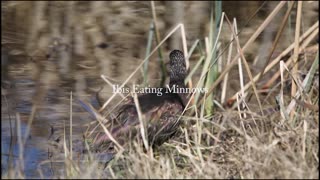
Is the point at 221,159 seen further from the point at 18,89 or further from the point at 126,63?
the point at 126,63

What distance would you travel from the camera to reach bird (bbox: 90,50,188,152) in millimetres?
4711

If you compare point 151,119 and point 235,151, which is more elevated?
point 151,119

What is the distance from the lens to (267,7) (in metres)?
11.8

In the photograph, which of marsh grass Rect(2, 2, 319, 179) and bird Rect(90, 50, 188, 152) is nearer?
marsh grass Rect(2, 2, 319, 179)

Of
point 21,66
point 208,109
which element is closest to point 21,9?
point 21,66

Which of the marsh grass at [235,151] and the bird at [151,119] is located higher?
the bird at [151,119]

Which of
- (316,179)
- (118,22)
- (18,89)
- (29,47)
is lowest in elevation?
(316,179)

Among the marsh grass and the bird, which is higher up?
the bird

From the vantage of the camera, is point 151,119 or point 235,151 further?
point 151,119

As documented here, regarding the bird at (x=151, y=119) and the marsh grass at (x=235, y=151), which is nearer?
the marsh grass at (x=235, y=151)

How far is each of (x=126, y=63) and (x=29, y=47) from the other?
1215mm

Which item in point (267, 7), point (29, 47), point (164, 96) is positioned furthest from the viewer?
point (267, 7)

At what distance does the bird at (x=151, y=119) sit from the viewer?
471cm

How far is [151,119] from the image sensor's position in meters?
5.02
